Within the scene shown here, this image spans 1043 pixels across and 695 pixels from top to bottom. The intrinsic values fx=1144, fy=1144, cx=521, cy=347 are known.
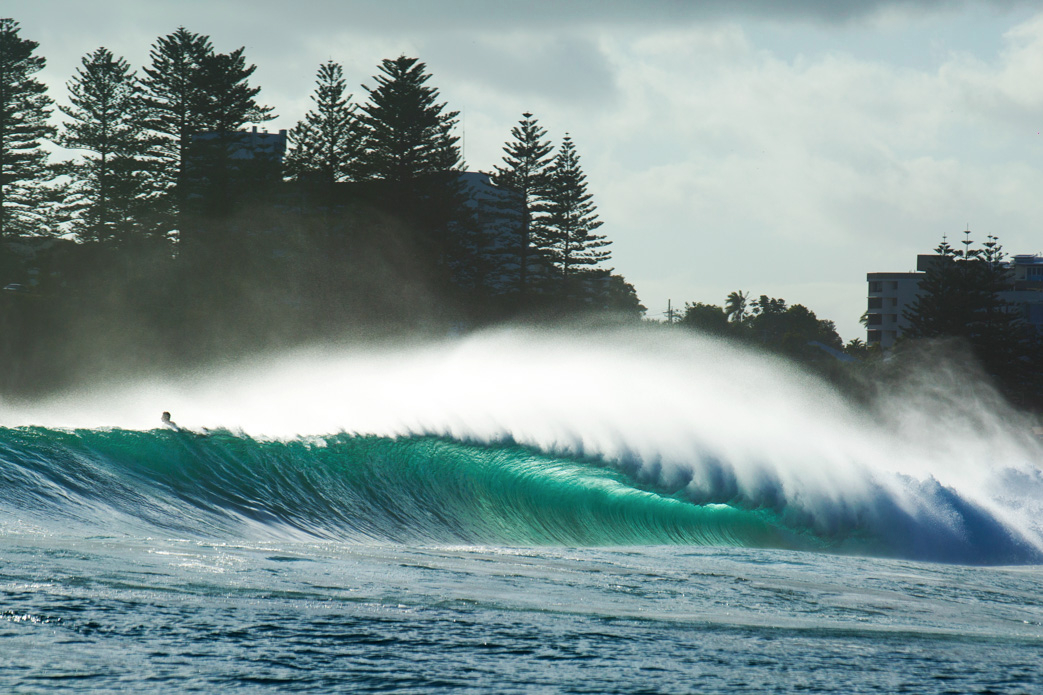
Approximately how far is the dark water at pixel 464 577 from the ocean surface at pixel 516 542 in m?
0.04

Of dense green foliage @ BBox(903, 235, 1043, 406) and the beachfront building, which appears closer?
dense green foliage @ BBox(903, 235, 1043, 406)

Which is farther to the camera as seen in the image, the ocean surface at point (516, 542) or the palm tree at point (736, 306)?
the palm tree at point (736, 306)

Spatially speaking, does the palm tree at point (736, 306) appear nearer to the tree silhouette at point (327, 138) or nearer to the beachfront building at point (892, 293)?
the beachfront building at point (892, 293)

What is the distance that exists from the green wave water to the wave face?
43 millimetres

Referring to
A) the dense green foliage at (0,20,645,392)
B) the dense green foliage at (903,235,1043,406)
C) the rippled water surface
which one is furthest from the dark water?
the dense green foliage at (903,235,1043,406)

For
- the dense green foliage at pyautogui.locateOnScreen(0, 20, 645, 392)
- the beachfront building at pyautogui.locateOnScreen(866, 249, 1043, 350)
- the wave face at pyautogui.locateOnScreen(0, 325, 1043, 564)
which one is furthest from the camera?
the beachfront building at pyautogui.locateOnScreen(866, 249, 1043, 350)

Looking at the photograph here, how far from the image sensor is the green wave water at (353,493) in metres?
14.8

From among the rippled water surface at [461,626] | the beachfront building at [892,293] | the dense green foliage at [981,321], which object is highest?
the beachfront building at [892,293]

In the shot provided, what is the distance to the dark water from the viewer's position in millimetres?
7676

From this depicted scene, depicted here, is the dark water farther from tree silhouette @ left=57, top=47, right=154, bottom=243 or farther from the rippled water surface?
tree silhouette @ left=57, top=47, right=154, bottom=243

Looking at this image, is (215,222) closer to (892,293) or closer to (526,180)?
(526,180)

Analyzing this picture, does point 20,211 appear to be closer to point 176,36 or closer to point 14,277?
point 14,277

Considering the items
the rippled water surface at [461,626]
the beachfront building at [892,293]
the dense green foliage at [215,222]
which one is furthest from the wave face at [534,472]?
the beachfront building at [892,293]

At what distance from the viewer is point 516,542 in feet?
55.0
